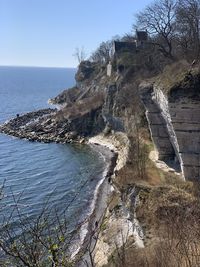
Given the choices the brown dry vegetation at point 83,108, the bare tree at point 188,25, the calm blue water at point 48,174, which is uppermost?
the bare tree at point 188,25

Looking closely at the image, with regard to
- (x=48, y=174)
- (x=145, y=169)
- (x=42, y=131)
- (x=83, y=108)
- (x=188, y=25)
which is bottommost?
(x=42, y=131)

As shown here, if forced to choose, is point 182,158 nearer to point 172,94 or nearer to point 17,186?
point 172,94

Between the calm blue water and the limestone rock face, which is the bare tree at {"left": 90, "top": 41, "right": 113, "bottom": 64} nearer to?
the calm blue water


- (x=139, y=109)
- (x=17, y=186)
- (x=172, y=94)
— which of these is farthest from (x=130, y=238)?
(x=139, y=109)

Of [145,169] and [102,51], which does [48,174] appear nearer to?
[145,169]

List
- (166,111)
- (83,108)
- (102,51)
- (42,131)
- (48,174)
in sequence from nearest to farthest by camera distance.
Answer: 1. (166,111)
2. (48,174)
3. (42,131)
4. (83,108)
5. (102,51)

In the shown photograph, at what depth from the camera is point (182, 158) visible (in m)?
28.6

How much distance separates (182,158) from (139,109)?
2273 cm

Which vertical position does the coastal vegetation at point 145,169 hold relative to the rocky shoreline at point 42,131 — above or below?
above

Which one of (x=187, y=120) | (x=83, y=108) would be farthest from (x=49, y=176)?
(x=83, y=108)

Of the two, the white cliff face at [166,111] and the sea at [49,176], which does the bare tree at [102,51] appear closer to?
the sea at [49,176]

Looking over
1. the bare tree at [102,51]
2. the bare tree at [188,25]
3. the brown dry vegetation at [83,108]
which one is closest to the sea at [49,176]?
the brown dry vegetation at [83,108]

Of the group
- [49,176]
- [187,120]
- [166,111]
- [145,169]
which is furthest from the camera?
[49,176]

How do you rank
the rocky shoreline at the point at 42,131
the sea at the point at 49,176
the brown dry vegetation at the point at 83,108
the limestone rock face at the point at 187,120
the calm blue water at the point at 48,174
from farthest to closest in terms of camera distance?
the brown dry vegetation at the point at 83,108 < the rocky shoreline at the point at 42,131 < the calm blue water at the point at 48,174 < the sea at the point at 49,176 < the limestone rock face at the point at 187,120
